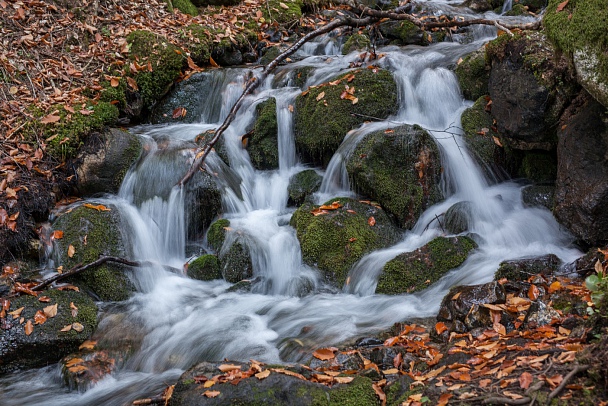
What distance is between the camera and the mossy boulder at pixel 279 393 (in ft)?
10.9

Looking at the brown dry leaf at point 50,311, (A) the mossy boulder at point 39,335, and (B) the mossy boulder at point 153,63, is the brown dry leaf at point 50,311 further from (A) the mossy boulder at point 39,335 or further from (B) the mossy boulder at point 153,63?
(B) the mossy boulder at point 153,63

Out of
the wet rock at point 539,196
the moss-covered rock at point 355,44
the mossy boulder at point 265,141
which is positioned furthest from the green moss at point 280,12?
the wet rock at point 539,196

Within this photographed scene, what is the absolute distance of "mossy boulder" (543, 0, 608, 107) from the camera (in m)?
4.23

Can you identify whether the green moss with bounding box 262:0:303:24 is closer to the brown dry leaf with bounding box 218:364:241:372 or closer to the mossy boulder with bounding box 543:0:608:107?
the mossy boulder with bounding box 543:0:608:107

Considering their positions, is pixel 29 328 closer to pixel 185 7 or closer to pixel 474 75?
pixel 474 75

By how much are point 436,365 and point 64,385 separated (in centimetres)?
359

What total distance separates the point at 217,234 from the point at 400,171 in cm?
262

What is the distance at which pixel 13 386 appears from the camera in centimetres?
514

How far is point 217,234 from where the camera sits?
7.16 metres

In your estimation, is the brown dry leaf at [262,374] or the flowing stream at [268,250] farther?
the flowing stream at [268,250]

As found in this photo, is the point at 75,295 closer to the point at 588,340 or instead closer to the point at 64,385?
the point at 64,385

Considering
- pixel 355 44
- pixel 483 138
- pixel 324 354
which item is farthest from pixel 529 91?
pixel 355 44

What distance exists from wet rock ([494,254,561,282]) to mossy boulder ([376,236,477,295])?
31.8 inches

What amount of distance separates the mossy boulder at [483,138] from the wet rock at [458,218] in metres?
0.91
